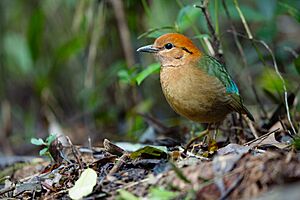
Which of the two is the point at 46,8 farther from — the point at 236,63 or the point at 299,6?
the point at 299,6

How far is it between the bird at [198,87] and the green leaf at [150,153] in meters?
0.61

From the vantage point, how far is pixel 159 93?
7.25 meters

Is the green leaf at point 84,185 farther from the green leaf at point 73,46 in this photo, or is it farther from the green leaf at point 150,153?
the green leaf at point 73,46

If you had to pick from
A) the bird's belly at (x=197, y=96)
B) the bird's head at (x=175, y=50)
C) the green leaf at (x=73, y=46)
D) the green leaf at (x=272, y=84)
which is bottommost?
the green leaf at (x=272, y=84)

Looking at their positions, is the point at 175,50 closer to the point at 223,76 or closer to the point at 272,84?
the point at 223,76

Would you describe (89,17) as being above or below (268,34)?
above

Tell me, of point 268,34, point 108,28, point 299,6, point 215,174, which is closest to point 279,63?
point 268,34

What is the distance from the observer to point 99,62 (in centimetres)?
662

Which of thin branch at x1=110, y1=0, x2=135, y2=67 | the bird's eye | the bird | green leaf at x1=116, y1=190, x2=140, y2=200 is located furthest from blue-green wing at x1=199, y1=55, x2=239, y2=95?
thin branch at x1=110, y1=0, x2=135, y2=67

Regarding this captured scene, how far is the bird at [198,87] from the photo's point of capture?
3.72m

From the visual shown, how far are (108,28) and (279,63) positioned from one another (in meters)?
1.91

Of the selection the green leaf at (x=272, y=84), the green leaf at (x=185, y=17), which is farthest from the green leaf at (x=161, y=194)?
the green leaf at (x=185, y=17)

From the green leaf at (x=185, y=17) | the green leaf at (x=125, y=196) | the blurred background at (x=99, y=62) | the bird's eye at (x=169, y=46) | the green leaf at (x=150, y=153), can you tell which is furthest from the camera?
the blurred background at (x=99, y=62)

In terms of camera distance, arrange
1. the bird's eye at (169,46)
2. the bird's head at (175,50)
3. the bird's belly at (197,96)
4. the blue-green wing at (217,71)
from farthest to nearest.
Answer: the bird's eye at (169,46), the bird's head at (175,50), the blue-green wing at (217,71), the bird's belly at (197,96)
